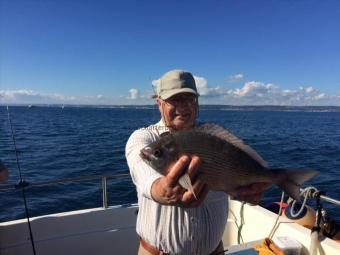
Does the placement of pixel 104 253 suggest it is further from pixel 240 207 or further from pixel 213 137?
pixel 213 137

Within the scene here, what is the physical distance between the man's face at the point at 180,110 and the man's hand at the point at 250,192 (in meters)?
0.79

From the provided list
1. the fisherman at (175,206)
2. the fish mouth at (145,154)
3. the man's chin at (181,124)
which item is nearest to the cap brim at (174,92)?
the fisherman at (175,206)

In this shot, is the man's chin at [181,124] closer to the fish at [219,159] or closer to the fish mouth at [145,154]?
the fish at [219,159]

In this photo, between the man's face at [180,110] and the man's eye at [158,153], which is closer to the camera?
the man's eye at [158,153]

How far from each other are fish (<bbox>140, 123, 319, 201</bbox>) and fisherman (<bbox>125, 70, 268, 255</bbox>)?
0.10m

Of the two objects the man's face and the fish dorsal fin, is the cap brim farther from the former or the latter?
the fish dorsal fin

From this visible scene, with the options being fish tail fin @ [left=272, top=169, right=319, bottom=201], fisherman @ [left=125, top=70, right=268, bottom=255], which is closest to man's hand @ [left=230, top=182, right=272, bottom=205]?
fisherman @ [left=125, top=70, right=268, bottom=255]

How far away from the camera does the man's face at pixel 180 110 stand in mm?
3018

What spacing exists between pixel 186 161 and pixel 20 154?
86.1ft

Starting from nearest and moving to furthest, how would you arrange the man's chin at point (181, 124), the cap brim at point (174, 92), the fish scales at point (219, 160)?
the fish scales at point (219, 160) → the cap brim at point (174, 92) → the man's chin at point (181, 124)

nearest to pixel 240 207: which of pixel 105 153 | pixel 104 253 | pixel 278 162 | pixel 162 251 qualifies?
pixel 104 253

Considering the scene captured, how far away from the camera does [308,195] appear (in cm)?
492

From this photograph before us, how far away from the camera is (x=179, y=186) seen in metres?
2.19

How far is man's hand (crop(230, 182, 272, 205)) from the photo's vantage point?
8.44ft
